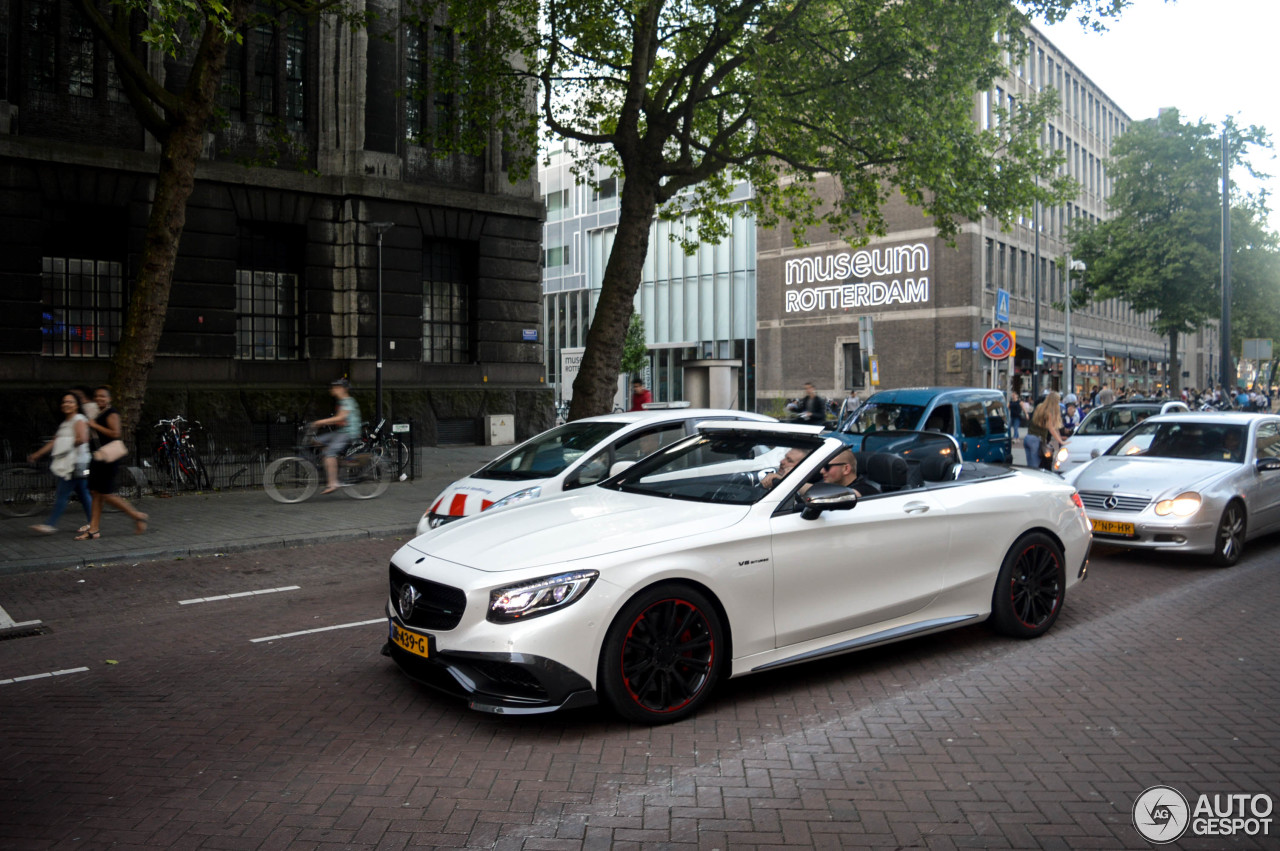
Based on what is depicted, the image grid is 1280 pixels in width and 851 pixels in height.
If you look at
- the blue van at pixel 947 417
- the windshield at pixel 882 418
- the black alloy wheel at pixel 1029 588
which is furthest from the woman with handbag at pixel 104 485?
the windshield at pixel 882 418

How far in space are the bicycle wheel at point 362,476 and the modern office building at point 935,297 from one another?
27.5 m

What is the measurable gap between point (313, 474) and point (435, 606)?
35.0ft

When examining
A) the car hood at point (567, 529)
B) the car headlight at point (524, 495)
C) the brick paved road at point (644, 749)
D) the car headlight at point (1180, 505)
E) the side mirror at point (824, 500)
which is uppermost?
the side mirror at point (824, 500)

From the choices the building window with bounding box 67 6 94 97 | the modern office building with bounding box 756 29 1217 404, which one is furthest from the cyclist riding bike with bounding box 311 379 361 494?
the modern office building with bounding box 756 29 1217 404

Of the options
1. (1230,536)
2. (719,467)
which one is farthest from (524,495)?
(1230,536)

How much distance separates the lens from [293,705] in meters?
5.17

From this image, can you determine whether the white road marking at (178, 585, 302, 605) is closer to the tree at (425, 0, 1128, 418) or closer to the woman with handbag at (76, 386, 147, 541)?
the woman with handbag at (76, 386, 147, 541)

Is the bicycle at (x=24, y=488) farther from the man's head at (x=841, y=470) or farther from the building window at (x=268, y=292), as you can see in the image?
the man's head at (x=841, y=470)

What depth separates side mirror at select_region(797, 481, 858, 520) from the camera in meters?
5.27

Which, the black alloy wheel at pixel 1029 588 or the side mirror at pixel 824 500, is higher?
the side mirror at pixel 824 500

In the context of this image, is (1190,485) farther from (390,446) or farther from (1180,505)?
(390,446)

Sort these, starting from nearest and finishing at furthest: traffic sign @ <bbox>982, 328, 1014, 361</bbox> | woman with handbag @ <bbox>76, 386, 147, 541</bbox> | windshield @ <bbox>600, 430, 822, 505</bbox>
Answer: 1. windshield @ <bbox>600, 430, 822, 505</bbox>
2. woman with handbag @ <bbox>76, 386, 147, 541</bbox>
3. traffic sign @ <bbox>982, 328, 1014, 361</bbox>

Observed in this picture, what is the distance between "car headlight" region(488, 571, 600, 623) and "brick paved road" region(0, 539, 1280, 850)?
64cm

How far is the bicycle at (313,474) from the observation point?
14.5 metres
